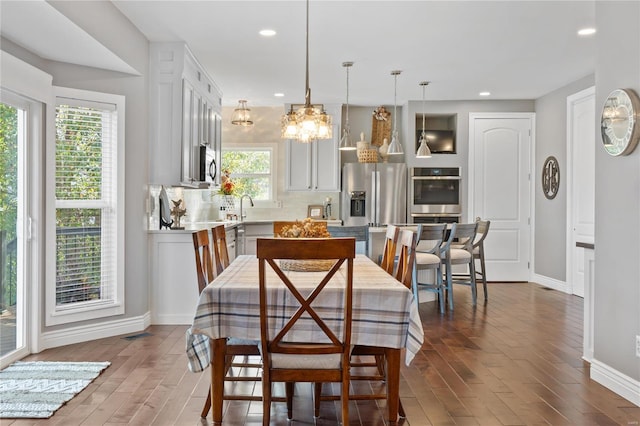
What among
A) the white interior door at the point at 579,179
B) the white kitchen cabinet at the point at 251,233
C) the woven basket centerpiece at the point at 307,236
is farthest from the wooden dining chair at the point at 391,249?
the white interior door at the point at 579,179

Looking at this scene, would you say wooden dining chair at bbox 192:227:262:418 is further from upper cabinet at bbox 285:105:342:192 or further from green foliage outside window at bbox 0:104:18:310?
upper cabinet at bbox 285:105:342:192

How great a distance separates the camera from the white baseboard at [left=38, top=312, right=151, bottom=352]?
3860mm

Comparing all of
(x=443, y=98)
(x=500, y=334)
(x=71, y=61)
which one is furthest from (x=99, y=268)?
(x=443, y=98)

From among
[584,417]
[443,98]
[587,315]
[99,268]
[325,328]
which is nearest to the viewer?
[325,328]

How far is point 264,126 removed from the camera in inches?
310

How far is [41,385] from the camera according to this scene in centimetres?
301

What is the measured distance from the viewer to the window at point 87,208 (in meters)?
3.97

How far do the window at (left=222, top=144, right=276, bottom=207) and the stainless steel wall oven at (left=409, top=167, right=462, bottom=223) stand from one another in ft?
7.24

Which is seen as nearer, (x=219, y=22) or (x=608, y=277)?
(x=608, y=277)

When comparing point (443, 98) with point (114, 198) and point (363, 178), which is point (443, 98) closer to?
point (363, 178)

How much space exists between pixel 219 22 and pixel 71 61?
1.22 m

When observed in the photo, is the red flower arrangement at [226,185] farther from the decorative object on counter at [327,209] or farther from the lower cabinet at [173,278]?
the lower cabinet at [173,278]

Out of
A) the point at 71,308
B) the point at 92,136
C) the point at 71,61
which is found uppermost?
the point at 71,61

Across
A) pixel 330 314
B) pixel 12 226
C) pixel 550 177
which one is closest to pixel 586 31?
pixel 550 177
